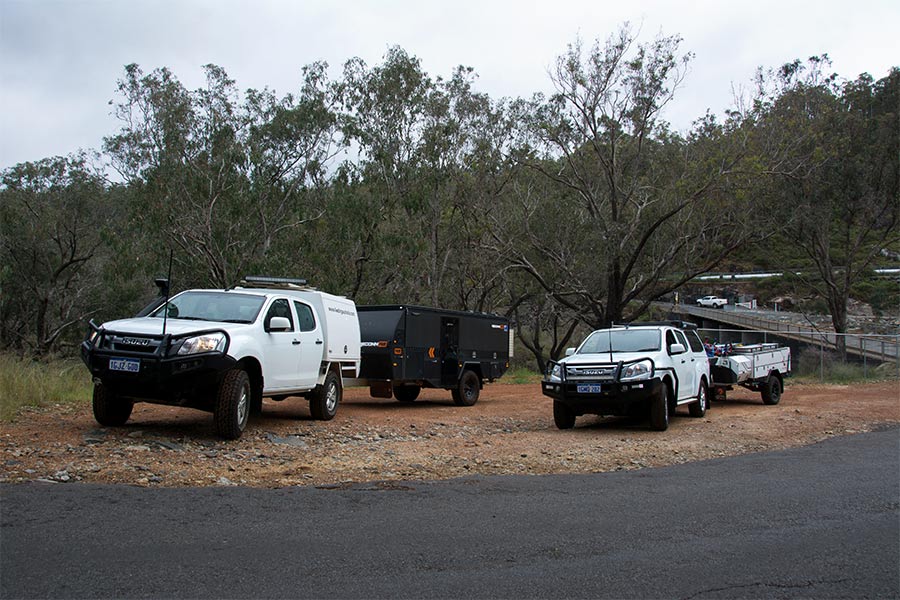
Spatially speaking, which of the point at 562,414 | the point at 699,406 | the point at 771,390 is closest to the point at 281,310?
the point at 562,414

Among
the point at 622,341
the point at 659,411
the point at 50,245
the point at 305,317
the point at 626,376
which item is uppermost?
the point at 50,245

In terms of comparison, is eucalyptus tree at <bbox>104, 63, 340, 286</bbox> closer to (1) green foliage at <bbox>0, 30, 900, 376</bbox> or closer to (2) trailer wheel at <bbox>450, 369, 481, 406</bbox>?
(1) green foliage at <bbox>0, 30, 900, 376</bbox>

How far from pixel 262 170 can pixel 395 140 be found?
5.45m

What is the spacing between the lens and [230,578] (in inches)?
182

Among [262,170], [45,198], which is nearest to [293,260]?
[262,170]

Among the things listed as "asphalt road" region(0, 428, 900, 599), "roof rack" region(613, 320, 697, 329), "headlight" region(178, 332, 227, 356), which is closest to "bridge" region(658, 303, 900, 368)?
"roof rack" region(613, 320, 697, 329)

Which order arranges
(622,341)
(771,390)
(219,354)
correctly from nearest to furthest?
(219,354) < (622,341) < (771,390)

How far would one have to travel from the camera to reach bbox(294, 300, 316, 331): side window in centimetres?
1201

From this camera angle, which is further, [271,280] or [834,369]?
[834,369]

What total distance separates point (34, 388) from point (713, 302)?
7210 cm

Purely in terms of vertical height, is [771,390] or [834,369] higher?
[834,369]

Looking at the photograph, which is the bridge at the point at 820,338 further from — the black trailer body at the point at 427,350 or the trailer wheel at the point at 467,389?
the trailer wheel at the point at 467,389

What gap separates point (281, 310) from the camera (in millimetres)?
11531

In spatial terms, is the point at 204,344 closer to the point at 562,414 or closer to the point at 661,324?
the point at 562,414
